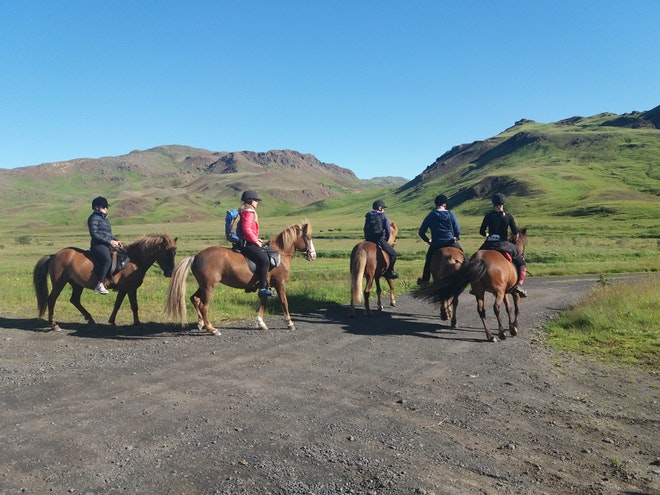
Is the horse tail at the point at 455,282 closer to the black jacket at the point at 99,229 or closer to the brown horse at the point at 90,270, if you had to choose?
the brown horse at the point at 90,270

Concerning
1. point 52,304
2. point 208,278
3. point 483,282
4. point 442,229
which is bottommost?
point 52,304

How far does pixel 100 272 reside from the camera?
11.8 metres

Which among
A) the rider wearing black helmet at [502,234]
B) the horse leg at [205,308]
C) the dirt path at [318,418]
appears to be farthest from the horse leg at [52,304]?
the rider wearing black helmet at [502,234]

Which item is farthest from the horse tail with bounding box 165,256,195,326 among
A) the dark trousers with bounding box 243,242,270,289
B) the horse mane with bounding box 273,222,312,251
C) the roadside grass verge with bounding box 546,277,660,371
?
the roadside grass verge with bounding box 546,277,660,371

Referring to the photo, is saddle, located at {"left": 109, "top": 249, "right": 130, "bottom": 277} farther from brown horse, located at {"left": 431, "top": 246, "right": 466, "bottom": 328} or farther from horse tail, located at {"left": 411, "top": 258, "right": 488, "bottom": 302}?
brown horse, located at {"left": 431, "top": 246, "right": 466, "bottom": 328}

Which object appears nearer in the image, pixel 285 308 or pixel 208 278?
pixel 208 278

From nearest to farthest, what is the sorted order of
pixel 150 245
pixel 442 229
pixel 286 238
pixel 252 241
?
pixel 252 241 < pixel 150 245 < pixel 286 238 < pixel 442 229

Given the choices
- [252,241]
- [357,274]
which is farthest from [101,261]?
[357,274]

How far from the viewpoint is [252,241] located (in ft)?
39.3

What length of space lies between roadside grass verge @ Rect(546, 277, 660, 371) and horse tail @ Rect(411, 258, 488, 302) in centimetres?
229

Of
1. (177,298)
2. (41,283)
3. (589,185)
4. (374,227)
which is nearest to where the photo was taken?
(177,298)

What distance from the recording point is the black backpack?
14570 mm

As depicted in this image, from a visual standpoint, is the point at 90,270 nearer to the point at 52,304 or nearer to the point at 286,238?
the point at 52,304

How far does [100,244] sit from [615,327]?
13.0 meters
